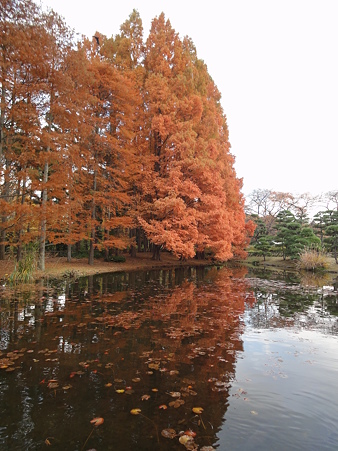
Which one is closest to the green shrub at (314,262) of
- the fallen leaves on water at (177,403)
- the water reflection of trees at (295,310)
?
the water reflection of trees at (295,310)

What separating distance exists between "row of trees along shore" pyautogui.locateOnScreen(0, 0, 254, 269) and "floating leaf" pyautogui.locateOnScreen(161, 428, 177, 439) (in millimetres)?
9612

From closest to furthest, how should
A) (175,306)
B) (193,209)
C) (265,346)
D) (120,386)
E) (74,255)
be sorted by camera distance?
(120,386) < (265,346) < (175,306) < (193,209) < (74,255)

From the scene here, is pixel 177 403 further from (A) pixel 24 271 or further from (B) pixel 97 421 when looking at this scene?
(A) pixel 24 271

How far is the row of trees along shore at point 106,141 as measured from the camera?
35.8 ft

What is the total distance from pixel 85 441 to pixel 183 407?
108 centimetres

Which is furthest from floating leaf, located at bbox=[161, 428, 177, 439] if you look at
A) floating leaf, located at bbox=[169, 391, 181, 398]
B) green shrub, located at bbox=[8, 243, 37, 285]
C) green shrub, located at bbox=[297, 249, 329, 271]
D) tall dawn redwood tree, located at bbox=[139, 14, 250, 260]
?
green shrub, located at bbox=[297, 249, 329, 271]

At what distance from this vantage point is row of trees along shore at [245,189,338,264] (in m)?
28.1

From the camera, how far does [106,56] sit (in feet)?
63.5

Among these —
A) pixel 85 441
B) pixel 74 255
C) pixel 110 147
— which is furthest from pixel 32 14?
pixel 74 255

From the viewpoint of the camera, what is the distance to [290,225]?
2923 cm

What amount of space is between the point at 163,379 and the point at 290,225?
94.1 ft

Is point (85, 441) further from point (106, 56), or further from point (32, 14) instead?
point (106, 56)

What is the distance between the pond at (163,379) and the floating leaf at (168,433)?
1 cm

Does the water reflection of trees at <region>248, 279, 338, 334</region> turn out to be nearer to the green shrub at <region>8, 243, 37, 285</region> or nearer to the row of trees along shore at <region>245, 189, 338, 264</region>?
the green shrub at <region>8, 243, 37, 285</region>
